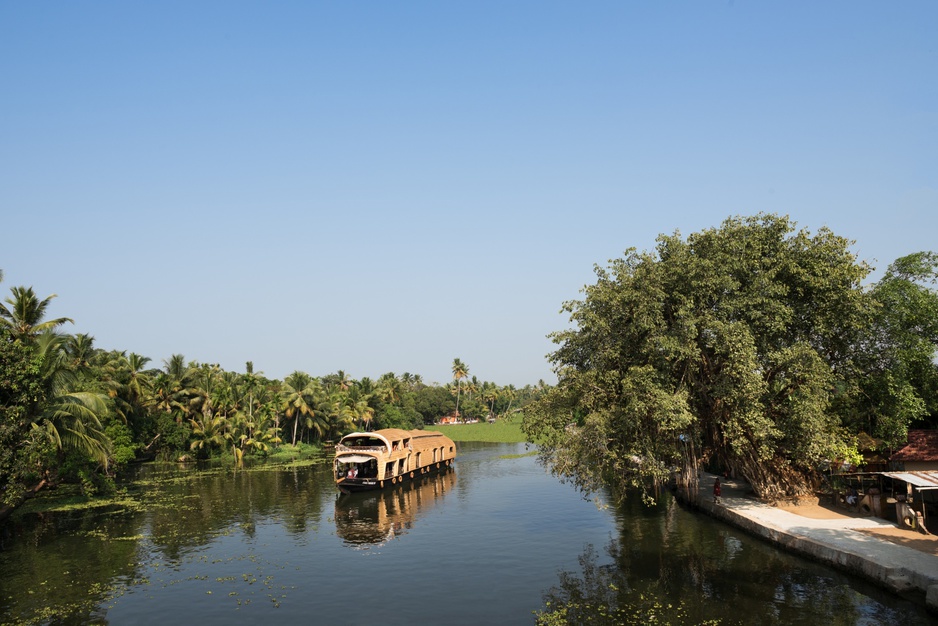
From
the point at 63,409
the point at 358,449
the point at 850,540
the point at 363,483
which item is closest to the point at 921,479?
the point at 850,540

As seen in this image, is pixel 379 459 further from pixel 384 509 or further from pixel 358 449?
pixel 384 509

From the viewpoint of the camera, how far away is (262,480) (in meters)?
55.5

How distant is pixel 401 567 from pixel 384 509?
49.0ft

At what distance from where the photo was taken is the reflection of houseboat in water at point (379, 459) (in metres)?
46.8

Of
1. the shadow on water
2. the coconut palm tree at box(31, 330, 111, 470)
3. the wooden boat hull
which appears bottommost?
the shadow on water

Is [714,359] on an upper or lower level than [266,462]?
upper

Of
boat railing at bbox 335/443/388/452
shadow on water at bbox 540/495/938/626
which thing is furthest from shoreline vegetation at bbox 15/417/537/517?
boat railing at bbox 335/443/388/452

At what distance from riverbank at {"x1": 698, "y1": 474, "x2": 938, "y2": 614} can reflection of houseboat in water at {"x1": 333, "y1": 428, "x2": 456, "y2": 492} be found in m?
23.9

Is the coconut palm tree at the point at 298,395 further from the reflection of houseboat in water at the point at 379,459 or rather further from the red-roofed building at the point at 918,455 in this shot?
the red-roofed building at the point at 918,455

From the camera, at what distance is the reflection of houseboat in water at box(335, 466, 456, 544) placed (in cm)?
3428

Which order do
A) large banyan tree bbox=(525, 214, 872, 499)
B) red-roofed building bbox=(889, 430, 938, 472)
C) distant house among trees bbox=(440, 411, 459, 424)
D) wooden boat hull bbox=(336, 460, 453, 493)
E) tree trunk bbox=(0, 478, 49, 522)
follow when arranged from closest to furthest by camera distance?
large banyan tree bbox=(525, 214, 872, 499) → red-roofed building bbox=(889, 430, 938, 472) → tree trunk bbox=(0, 478, 49, 522) → wooden boat hull bbox=(336, 460, 453, 493) → distant house among trees bbox=(440, 411, 459, 424)

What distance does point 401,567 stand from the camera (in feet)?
89.5

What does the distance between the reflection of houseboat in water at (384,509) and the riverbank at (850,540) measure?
18.0m

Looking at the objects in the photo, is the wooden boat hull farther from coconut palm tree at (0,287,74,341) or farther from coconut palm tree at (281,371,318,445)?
coconut palm tree at (281,371,318,445)
